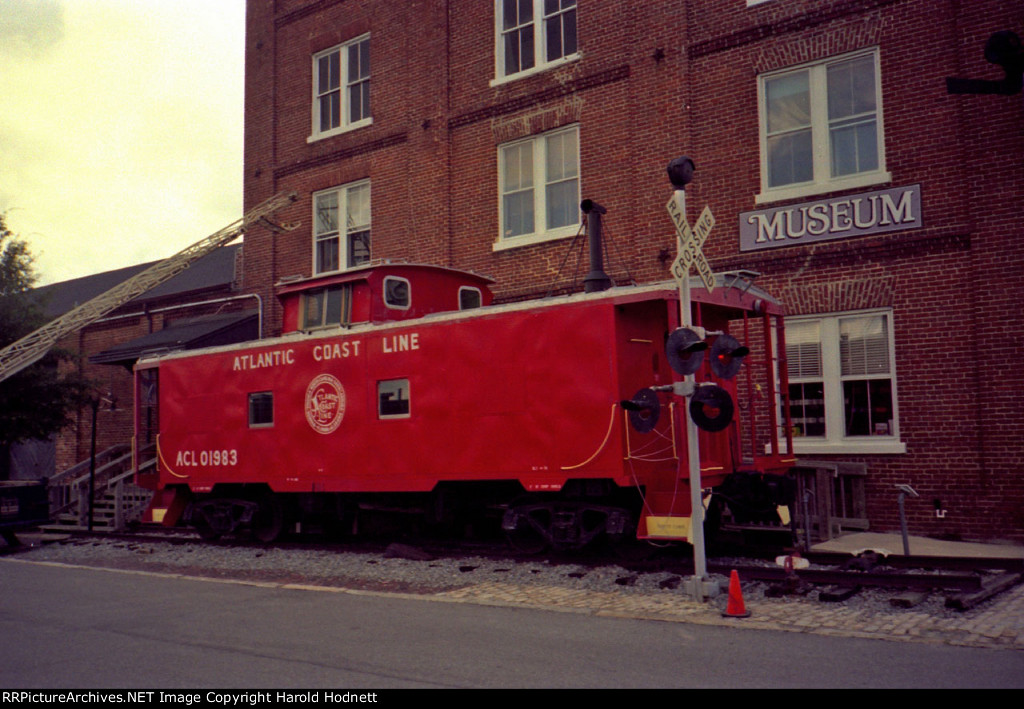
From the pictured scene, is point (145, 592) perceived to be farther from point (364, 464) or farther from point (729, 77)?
point (729, 77)

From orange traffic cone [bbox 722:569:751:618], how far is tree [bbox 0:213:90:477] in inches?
625

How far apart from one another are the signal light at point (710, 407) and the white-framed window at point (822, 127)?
661 cm

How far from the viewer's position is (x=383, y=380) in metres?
12.9

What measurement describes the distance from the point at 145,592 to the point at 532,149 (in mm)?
10957

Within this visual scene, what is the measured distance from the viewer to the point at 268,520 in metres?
14.9

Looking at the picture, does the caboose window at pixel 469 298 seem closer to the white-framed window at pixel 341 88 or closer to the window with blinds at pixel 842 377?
the window with blinds at pixel 842 377

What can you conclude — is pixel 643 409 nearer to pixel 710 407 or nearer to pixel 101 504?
pixel 710 407

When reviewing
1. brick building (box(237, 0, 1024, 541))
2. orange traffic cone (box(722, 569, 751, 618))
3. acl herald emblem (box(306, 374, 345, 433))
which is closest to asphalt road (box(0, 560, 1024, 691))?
orange traffic cone (box(722, 569, 751, 618))

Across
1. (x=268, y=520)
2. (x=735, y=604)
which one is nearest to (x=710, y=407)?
(x=735, y=604)

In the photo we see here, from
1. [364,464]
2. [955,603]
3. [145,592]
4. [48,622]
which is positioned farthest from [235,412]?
[955,603]

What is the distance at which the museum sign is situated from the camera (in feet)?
43.4

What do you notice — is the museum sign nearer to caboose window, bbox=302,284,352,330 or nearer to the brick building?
the brick building

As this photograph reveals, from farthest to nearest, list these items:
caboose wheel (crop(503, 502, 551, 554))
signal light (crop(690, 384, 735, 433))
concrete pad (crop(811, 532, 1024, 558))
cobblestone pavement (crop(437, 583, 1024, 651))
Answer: caboose wheel (crop(503, 502, 551, 554)), concrete pad (crop(811, 532, 1024, 558)), signal light (crop(690, 384, 735, 433)), cobblestone pavement (crop(437, 583, 1024, 651))

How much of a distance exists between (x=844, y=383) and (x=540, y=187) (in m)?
6.72
